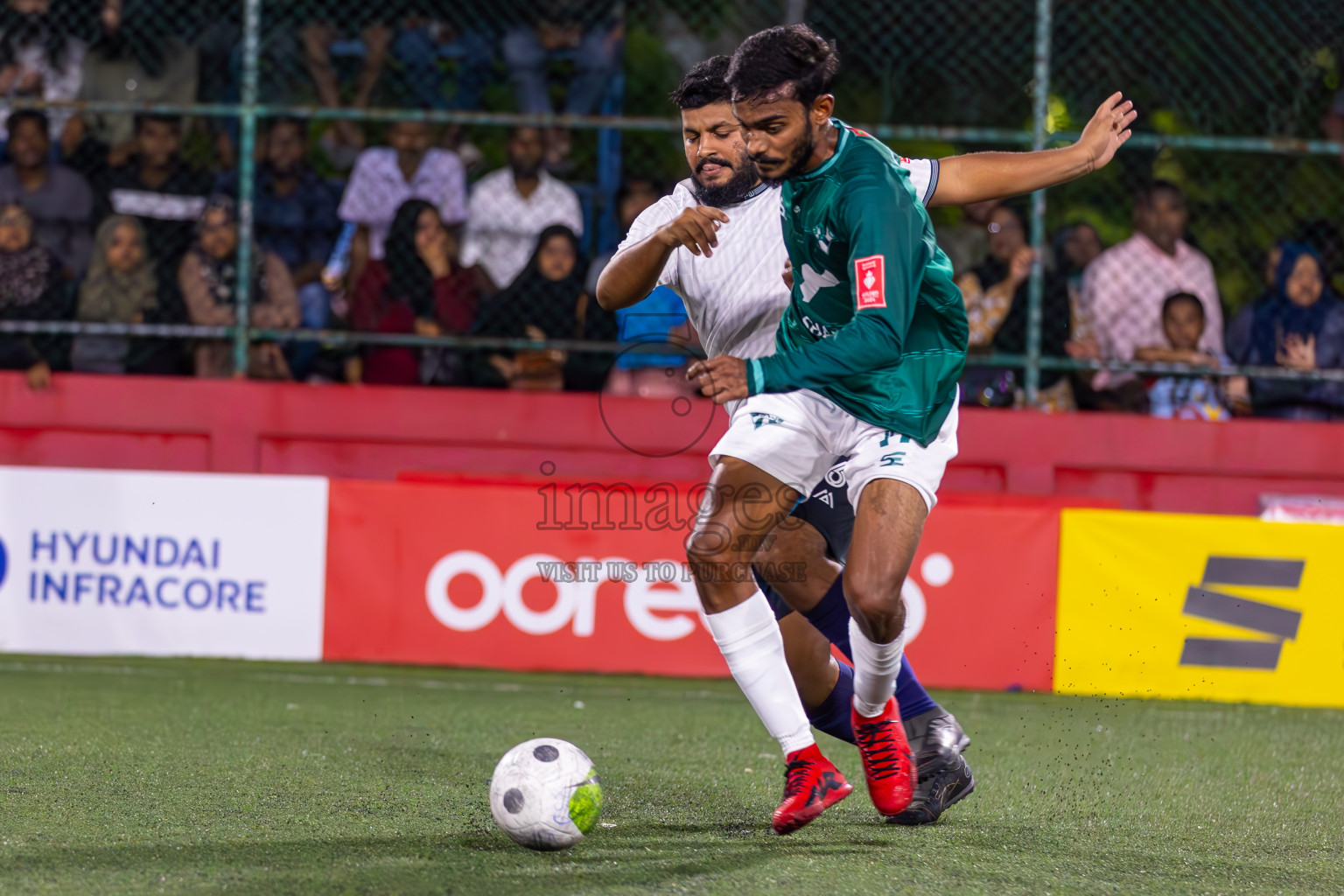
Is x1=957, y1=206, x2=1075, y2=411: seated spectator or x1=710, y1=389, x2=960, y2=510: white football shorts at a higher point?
x1=957, y1=206, x2=1075, y2=411: seated spectator

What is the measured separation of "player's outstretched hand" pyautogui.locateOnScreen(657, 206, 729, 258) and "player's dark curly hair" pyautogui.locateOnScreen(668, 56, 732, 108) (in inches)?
21.4

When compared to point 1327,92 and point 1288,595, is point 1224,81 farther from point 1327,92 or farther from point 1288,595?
point 1288,595

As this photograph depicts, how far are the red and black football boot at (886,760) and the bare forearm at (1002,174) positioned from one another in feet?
4.45

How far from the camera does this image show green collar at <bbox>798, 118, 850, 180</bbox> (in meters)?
3.67

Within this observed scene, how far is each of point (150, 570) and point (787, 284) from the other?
430 centimetres

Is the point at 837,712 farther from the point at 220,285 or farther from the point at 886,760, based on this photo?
the point at 220,285

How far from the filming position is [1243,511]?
796 centimetres

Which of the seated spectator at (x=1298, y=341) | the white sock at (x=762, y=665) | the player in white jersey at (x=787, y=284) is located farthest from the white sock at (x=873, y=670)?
the seated spectator at (x=1298, y=341)

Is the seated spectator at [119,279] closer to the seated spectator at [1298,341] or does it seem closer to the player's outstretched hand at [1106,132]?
the player's outstretched hand at [1106,132]

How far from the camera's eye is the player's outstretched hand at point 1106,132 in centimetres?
394

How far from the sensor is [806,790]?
3.70 meters

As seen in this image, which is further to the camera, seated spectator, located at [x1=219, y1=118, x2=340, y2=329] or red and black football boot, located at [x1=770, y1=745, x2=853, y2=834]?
seated spectator, located at [x1=219, y1=118, x2=340, y2=329]

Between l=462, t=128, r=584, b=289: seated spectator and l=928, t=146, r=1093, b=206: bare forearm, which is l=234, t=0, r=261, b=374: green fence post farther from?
l=928, t=146, r=1093, b=206: bare forearm

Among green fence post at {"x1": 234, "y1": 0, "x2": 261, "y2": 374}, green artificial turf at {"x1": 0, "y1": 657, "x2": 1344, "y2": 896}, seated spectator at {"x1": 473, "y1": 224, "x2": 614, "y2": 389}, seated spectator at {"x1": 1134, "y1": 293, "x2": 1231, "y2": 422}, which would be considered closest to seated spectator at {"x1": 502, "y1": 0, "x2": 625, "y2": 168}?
seated spectator at {"x1": 473, "y1": 224, "x2": 614, "y2": 389}
